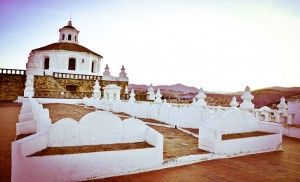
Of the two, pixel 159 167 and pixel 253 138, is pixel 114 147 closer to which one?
pixel 159 167

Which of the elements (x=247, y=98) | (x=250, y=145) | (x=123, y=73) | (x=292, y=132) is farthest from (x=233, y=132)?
(x=123, y=73)

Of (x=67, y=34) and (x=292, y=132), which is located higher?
(x=67, y=34)

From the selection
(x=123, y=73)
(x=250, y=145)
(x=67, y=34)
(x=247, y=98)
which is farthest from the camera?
(x=67, y=34)

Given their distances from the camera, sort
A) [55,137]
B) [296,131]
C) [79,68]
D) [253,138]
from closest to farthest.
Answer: [55,137] < [253,138] < [296,131] < [79,68]

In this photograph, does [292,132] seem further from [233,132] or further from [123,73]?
[123,73]

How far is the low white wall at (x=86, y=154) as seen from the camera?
324 centimetres

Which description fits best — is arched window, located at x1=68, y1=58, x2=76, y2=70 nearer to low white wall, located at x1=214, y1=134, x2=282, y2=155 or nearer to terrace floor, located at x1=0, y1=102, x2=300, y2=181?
terrace floor, located at x1=0, y1=102, x2=300, y2=181

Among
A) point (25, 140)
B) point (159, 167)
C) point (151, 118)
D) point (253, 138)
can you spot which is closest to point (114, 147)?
point (159, 167)

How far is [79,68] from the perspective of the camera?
130ft

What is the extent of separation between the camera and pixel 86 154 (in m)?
3.70

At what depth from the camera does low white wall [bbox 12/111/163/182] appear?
127 inches

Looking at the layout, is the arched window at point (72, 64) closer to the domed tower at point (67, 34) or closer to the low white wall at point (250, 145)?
the domed tower at point (67, 34)

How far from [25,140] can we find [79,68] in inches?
1520

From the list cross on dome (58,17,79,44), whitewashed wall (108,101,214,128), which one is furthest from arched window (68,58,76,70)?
whitewashed wall (108,101,214,128)
